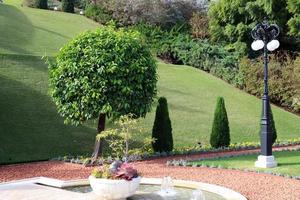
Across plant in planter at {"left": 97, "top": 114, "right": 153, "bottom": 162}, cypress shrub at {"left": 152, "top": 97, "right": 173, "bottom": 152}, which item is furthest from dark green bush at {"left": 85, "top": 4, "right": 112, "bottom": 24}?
cypress shrub at {"left": 152, "top": 97, "right": 173, "bottom": 152}

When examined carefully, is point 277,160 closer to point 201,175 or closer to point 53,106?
point 201,175

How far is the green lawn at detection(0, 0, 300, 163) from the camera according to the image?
17.3 m

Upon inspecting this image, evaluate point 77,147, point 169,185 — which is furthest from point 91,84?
point 169,185

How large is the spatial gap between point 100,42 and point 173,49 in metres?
18.6

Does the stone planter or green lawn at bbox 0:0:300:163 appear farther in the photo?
green lawn at bbox 0:0:300:163

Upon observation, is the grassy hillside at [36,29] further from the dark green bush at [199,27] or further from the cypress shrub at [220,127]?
the cypress shrub at [220,127]

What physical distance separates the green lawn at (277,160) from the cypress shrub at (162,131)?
6.84 ft

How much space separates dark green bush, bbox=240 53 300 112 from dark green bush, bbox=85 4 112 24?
13.5 metres

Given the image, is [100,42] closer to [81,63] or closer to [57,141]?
[81,63]

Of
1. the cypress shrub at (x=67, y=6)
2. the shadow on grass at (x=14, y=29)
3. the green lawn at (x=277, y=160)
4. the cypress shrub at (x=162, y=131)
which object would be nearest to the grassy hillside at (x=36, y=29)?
the shadow on grass at (x=14, y=29)

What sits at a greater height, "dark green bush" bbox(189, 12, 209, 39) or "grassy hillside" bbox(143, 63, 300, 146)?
"dark green bush" bbox(189, 12, 209, 39)

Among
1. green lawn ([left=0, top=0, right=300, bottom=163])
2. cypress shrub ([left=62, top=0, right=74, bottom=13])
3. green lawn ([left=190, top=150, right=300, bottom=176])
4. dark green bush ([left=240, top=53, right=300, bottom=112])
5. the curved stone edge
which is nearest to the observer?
the curved stone edge

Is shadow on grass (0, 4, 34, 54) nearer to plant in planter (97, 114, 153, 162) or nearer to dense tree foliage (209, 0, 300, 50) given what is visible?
plant in planter (97, 114, 153, 162)

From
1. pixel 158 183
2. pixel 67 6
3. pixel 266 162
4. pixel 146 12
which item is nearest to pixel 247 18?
pixel 146 12
